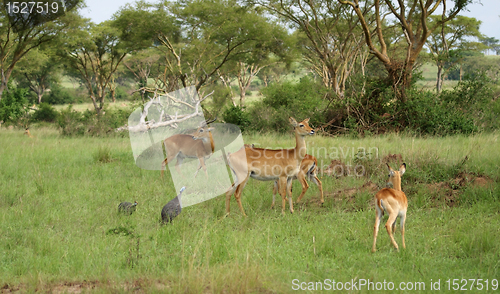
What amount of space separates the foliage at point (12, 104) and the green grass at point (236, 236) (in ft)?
35.9

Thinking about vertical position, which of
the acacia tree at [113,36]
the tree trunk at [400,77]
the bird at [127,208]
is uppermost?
the acacia tree at [113,36]

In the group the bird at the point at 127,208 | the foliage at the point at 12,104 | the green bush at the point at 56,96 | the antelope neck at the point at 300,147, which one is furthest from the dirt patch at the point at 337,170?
the green bush at the point at 56,96

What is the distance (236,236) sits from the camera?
4188 mm

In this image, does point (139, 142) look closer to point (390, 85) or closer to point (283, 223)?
point (283, 223)

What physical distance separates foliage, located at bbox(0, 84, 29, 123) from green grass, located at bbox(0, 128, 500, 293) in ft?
35.9

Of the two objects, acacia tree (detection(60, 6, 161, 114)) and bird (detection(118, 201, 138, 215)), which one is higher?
acacia tree (detection(60, 6, 161, 114))

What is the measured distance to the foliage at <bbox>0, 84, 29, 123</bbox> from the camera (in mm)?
16812

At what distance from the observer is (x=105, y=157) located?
891 cm

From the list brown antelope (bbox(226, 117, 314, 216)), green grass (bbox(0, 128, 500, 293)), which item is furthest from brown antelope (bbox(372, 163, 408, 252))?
brown antelope (bbox(226, 117, 314, 216))

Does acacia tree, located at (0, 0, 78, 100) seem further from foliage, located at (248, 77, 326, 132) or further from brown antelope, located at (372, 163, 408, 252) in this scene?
brown antelope, located at (372, 163, 408, 252)

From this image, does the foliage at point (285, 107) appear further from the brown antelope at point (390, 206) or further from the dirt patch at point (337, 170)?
the brown antelope at point (390, 206)

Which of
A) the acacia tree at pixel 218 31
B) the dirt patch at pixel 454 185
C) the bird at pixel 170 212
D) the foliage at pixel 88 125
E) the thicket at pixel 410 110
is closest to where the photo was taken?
the bird at pixel 170 212

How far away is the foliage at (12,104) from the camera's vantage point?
55.2 ft

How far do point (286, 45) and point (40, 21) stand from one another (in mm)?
10042
